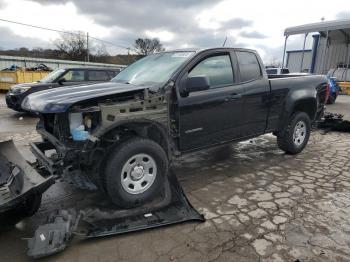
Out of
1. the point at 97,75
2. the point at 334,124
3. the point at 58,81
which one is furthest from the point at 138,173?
the point at 97,75

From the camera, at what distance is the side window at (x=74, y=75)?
Result: 10500 mm

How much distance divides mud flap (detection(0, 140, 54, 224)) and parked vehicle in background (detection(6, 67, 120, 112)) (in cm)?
655

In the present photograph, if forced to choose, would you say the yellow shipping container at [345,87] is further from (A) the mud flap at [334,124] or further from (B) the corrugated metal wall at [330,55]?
(A) the mud flap at [334,124]

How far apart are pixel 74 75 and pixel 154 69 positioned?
6875 millimetres

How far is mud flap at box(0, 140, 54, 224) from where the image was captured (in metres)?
2.94

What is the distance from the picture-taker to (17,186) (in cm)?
325

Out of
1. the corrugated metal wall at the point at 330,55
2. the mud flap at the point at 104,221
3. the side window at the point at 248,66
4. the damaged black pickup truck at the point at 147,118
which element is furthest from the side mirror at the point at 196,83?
the corrugated metal wall at the point at 330,55

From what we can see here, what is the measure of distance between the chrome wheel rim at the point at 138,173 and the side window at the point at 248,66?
2.09 metres

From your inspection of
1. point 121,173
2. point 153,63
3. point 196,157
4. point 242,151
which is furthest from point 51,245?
point 242,151

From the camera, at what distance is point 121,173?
3.54 meters

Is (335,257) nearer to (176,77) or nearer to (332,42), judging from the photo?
(176,77)

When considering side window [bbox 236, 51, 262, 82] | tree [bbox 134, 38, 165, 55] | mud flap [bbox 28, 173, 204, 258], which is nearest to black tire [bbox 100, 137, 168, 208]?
mud flap [bbox 28, 173, 204, 258]

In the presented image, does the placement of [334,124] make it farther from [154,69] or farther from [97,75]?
[97,75]

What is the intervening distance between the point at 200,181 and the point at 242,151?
189 cm
